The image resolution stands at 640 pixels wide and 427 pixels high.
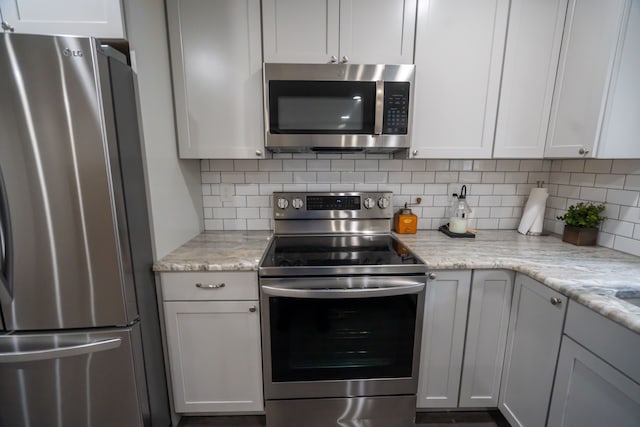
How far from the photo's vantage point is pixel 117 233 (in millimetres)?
1011

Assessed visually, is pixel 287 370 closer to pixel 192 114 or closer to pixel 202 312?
pixel 202 312

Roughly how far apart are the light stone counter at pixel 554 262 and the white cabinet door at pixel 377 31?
1.05 m

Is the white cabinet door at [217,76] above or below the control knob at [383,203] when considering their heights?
above

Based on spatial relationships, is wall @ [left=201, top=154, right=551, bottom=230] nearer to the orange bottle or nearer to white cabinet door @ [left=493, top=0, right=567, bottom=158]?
the orange bottle

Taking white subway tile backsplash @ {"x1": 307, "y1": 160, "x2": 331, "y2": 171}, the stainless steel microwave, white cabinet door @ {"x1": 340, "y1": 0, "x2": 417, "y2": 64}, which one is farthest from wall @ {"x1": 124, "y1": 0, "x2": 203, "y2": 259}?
white cabinet door @ {"x1": 340, "y1": 0, "x2": 417, "y2": 64}

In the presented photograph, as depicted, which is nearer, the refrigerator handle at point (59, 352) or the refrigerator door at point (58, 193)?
the refrigerator door at point (58, 193)

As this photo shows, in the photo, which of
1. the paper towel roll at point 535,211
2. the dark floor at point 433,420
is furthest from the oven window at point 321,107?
the dark floor at point 433,420

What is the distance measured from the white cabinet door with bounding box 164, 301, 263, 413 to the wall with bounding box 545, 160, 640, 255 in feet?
6.49

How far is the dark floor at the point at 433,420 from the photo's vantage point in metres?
1.49

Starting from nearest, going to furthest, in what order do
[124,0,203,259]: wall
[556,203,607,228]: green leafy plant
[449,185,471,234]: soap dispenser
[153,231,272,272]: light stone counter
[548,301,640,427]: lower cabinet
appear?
[548,301,640,427]: lower cabinet < [124,0,203,259]: wall < [153,231,272,272]: light stone counter < [556,203,607,228]: green leafy plant < [449,185,471,234]: soap dispenser

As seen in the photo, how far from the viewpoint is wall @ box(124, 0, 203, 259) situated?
114 centimetres

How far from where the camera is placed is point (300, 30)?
1.37 metres

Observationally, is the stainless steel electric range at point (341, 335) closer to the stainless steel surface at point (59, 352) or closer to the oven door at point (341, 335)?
the oven door at point (341, 335)

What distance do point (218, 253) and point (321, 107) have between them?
3.09 ft
